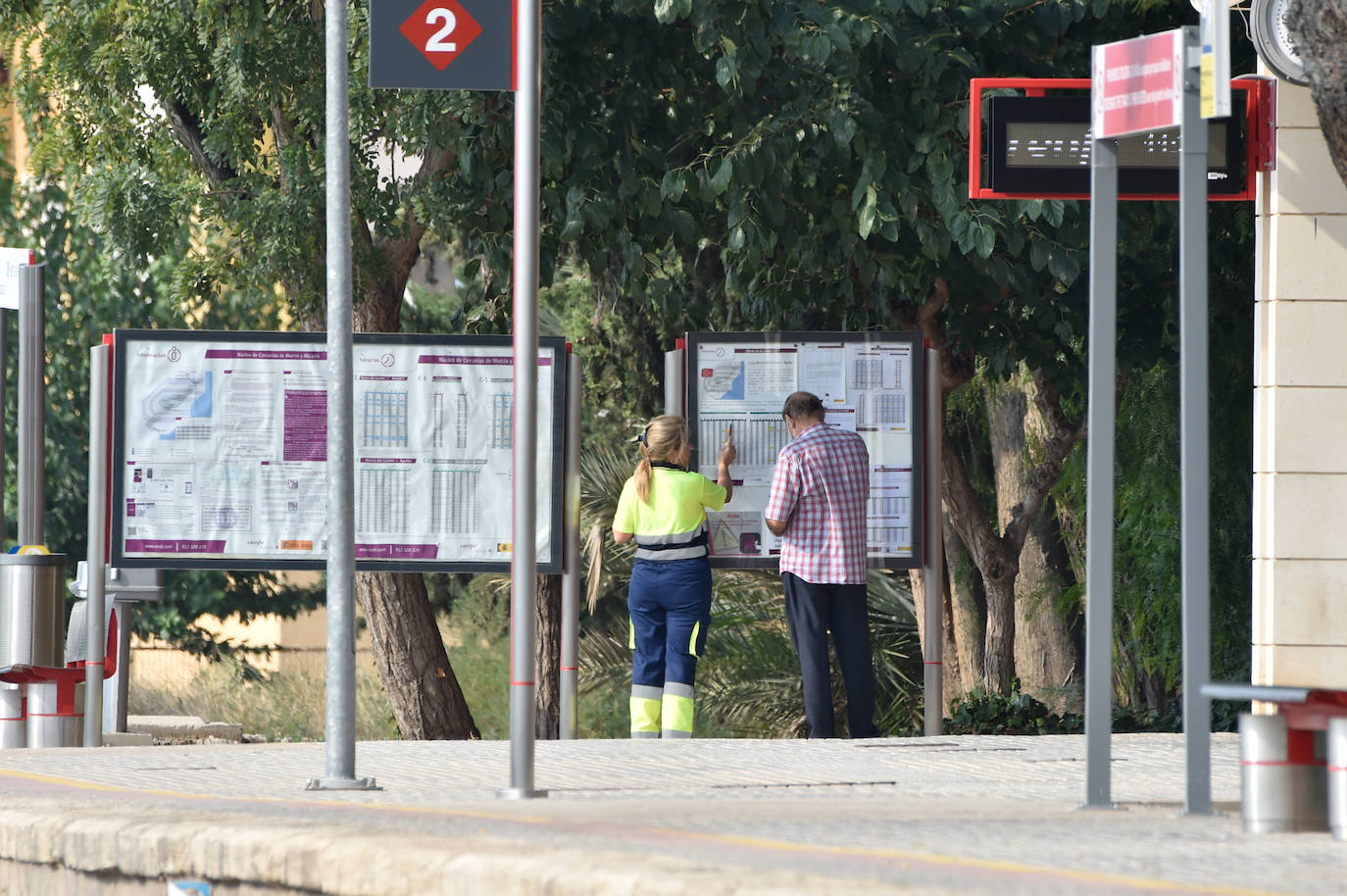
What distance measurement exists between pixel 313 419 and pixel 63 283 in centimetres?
1671

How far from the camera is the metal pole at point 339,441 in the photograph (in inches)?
292

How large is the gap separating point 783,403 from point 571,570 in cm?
144

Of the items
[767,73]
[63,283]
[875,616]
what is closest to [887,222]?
[767,73]

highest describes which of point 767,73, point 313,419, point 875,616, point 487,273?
point 767,73

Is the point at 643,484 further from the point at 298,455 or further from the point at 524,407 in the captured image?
the point at 524,407

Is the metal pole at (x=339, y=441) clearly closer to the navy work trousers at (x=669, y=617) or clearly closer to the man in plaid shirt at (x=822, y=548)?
the navy work trousers at (x=669, y=617)

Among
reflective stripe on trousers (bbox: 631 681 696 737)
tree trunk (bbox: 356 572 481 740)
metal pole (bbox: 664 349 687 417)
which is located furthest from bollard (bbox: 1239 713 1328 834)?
tree trunk (bbox: 356 572 481 740)

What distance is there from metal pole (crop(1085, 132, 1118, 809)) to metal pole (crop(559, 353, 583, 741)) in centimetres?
422

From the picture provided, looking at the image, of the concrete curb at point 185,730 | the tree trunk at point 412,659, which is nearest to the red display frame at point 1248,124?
the tree trunk at point 412,659

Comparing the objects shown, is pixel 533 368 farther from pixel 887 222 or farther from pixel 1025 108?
pixel 887 222

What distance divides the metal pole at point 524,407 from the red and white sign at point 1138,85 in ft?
6.12

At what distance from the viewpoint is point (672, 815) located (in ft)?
20.2

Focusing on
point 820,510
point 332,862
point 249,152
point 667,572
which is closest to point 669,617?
point 667,572

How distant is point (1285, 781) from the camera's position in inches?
225
